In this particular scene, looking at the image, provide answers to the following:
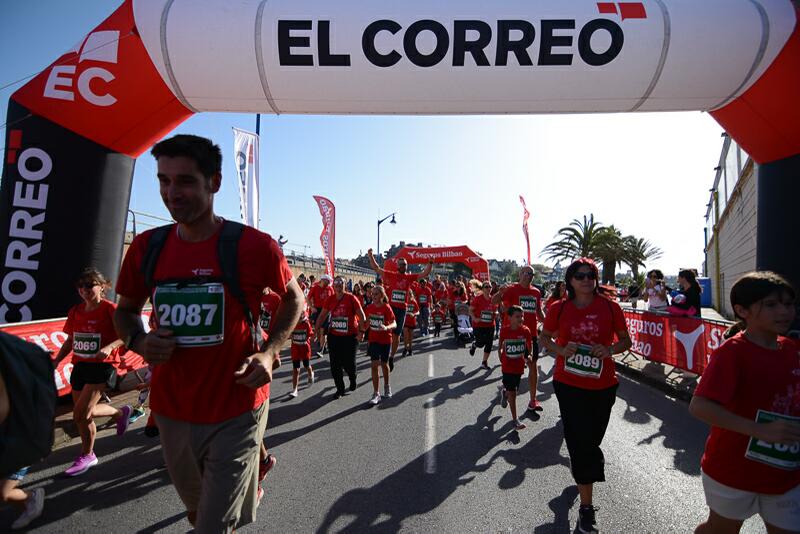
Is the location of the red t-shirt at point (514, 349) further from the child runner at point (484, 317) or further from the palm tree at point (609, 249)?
the palm tree at point (609, 249)

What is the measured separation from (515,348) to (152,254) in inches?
188

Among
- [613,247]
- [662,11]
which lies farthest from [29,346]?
[613,247]

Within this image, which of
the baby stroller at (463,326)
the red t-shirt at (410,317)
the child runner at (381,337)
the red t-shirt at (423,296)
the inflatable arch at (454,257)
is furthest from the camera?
the inflatable arch at (454,257)

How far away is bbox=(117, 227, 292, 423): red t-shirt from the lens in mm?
1838

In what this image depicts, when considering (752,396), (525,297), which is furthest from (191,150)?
(525,297)

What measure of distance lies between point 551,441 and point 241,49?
5901 millimetres

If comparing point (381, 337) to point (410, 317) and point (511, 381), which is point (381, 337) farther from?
point (410, 317)

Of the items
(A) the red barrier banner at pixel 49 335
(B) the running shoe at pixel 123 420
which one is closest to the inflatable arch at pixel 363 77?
(A) the red barrier banner at pixel 49 335

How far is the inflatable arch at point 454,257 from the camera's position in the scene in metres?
21.0

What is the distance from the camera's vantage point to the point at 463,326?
465 inches

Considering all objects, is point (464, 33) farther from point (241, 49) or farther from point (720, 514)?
point (720, 514)

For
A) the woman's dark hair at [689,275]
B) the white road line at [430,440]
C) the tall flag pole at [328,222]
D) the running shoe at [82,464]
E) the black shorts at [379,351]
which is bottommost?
the running shoe at [82,464]

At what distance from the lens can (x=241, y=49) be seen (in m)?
4.43

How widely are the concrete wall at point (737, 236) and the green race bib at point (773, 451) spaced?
12.7m
